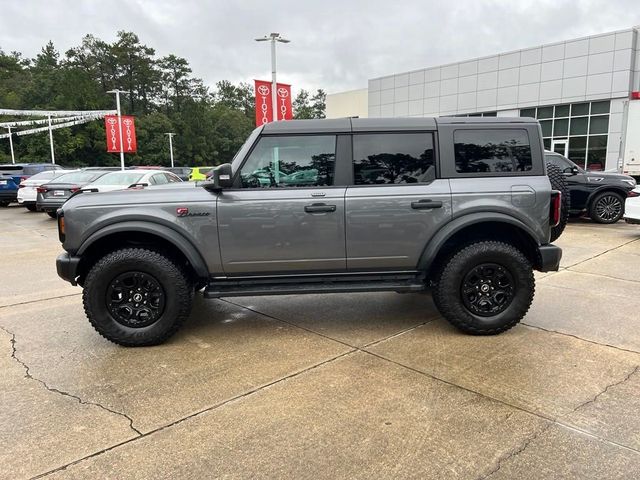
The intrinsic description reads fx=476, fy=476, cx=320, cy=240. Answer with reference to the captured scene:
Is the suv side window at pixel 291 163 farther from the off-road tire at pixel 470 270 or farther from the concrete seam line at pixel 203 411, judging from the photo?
the concrete seam line at pixel 203 411

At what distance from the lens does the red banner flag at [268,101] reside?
57.1 feet

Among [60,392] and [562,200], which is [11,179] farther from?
[562,200]

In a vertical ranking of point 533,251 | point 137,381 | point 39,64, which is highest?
point 39,64

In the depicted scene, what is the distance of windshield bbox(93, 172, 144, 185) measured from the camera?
12.6 metres

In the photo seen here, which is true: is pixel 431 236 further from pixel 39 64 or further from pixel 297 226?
pixel 39 64

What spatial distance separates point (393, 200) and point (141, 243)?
2272 mm

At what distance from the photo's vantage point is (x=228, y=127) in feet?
265

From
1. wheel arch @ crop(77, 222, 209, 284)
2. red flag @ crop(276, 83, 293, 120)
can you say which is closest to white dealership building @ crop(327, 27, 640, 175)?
red flag @ crop(276, 83, 293, 120)

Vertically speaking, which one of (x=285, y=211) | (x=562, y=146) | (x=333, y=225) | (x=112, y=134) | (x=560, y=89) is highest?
A: (x=560, y=89)

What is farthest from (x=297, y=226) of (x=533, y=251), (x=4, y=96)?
(x=4, y=96)

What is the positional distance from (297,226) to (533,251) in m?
2.20

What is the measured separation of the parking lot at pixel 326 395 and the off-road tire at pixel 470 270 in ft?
0.50

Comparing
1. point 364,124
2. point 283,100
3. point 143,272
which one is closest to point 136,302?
point 143,272

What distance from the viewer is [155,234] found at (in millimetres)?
4035
